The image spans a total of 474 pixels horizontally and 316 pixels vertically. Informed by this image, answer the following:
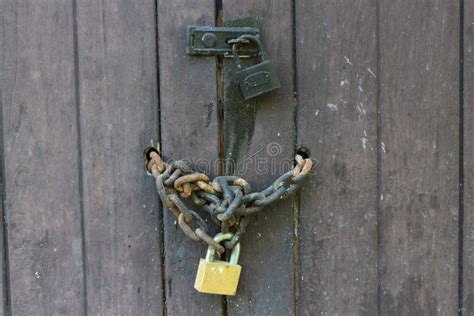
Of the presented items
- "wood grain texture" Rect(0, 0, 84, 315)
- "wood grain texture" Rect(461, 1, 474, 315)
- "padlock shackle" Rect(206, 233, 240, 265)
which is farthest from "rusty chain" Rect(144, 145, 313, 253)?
"wood grain texture" Rect(461, 1, 474, 315)

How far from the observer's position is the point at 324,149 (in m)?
0.99

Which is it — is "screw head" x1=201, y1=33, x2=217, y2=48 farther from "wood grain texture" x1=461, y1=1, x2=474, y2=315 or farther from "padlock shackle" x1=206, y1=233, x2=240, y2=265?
"wood grain texture" x1=461, y1=1, x2=474, y2=315

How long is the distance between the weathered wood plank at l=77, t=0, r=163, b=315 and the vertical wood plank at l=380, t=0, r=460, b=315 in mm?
405

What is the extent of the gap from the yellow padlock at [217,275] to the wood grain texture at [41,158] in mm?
223

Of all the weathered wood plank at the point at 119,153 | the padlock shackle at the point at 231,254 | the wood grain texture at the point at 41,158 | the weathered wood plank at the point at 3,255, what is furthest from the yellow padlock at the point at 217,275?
the weathered wood plank at the point at 3,255

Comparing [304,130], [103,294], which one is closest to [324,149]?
[304,130]

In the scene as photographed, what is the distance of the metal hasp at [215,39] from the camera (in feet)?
3.13

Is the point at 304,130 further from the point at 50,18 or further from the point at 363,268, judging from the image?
the point at 50,18

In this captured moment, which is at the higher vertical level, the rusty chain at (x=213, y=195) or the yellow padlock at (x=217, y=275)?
the rusty chain at (x=213, y=195)

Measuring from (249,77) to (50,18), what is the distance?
1.14ft

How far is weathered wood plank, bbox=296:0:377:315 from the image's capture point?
0.98 meters

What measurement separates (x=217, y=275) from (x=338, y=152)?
0.98 feet

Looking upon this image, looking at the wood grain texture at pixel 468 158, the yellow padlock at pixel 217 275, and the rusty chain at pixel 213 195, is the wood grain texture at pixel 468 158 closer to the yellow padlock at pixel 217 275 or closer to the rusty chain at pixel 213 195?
the rusty chain at pixel 213 195

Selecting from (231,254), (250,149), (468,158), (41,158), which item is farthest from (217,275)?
(468,158)
